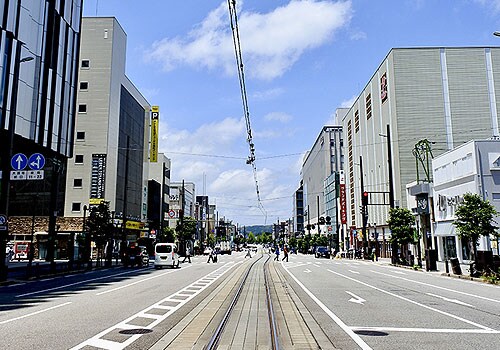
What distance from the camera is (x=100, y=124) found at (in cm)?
5906

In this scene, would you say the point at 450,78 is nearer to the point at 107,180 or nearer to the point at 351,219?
the point at 351,219

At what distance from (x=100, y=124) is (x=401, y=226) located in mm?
39259

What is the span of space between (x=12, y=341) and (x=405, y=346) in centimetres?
787

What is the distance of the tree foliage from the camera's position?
43.4m

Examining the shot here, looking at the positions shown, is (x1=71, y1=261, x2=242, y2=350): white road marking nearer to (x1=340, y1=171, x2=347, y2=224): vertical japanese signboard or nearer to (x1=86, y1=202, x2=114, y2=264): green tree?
(x1=86, y1=202, x2=114, y2=264): green tree

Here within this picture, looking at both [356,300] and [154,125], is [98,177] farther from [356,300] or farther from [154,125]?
[356,300]

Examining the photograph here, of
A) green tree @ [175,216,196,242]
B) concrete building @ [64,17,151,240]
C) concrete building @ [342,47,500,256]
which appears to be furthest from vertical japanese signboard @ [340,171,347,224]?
concrete building @ [64,17,151,240]

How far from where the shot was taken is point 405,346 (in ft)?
28.8

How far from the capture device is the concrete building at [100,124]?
57.7 meters

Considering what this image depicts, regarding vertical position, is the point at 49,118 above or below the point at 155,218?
above

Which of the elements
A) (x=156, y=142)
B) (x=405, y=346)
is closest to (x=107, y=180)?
(x=156, y=142)

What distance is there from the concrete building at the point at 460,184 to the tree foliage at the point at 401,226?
166 inches

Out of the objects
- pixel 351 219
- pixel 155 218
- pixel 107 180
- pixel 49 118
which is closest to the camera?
pixel 49 118

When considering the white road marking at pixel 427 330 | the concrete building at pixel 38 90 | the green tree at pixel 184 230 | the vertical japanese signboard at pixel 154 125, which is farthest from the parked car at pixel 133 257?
the white road marking at pixel 427 330
